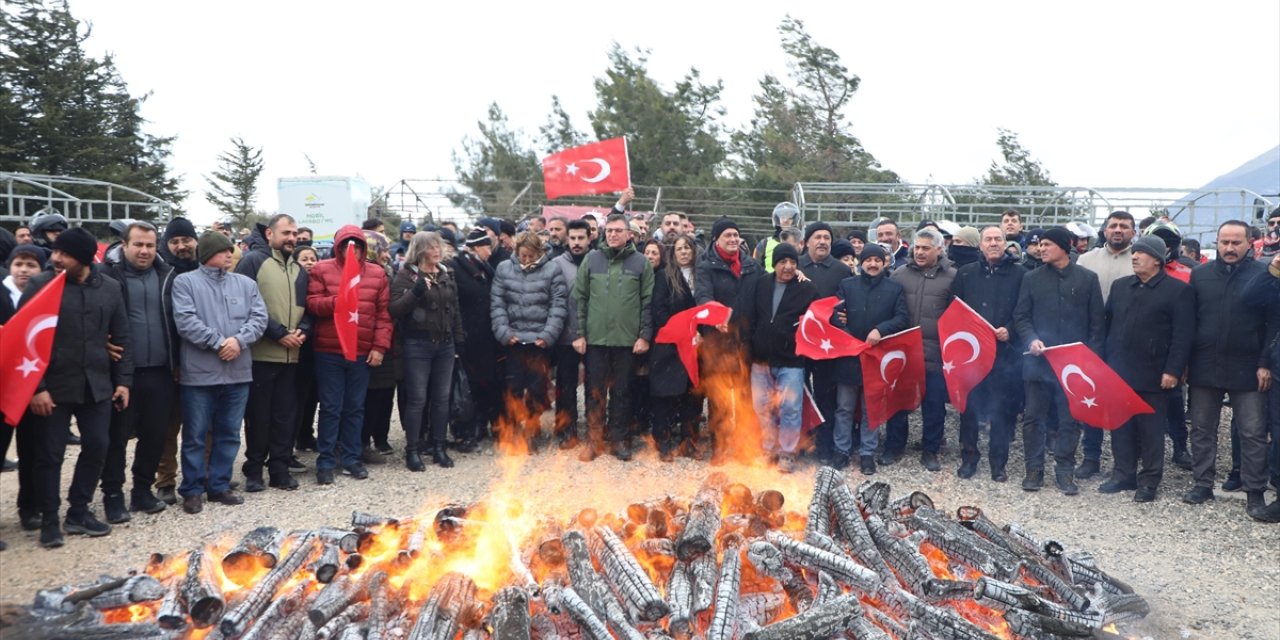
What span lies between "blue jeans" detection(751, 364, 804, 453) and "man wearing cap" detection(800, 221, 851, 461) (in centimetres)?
34

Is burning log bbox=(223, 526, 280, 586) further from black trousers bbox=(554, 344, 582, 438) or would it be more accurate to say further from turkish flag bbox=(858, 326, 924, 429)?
turkish flag bbox=(858, 326, 924, 429)

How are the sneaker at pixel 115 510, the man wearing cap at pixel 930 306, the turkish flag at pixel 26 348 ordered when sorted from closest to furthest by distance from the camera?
the turkish flag at pixel 26 348 < the sneaker at pixel 115 510 < the man wearing cap at pixel 930 306

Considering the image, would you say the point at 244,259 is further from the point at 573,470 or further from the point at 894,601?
the point at 894,601

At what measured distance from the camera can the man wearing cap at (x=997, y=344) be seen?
8.77 meters

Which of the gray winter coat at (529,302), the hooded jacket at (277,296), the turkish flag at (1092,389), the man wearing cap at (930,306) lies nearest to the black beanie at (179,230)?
the hooded jacket at (277,296)

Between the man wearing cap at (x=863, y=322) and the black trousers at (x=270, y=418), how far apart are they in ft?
16.7

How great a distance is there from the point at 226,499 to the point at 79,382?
1528 millimetres

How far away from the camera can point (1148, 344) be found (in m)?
8.09

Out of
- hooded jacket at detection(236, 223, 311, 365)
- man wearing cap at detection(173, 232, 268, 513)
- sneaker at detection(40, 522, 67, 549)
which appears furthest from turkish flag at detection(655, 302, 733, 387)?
Answer: sneaker at detection(40, 522, 67, 549)

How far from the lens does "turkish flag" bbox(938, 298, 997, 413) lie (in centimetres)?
859

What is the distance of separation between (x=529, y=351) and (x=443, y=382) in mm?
916

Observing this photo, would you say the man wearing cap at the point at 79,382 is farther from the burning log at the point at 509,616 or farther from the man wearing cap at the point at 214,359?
the burning log at the point at 509,616

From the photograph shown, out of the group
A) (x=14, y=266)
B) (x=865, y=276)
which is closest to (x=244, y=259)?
(x=14, y=266)

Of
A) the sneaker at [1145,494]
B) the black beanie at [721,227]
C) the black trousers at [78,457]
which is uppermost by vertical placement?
the black beanie at [721,227]
